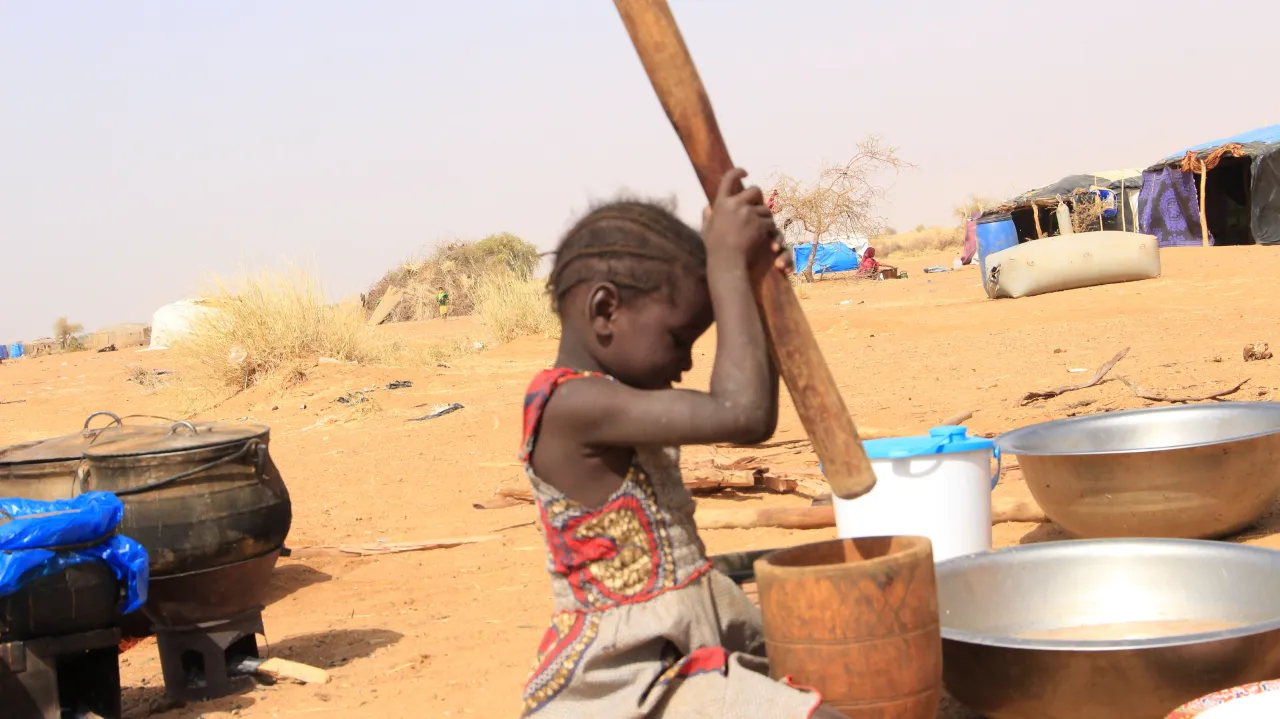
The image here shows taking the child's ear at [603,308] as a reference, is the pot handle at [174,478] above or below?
below

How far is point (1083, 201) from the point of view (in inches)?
933

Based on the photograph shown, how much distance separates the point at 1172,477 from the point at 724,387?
2.19 meters

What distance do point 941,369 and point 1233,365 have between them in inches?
103

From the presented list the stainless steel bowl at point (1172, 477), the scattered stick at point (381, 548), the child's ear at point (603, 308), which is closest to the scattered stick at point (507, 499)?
the scattered stick at point (381, 548)

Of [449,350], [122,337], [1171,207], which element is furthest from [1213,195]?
[122,337]

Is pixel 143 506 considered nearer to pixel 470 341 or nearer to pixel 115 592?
pixel 115 592

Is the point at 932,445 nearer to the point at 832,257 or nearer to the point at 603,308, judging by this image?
the point at 603,308

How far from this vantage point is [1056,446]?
3967 millimetres

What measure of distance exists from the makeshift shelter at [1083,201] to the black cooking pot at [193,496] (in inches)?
789

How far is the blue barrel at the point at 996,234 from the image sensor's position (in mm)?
21156

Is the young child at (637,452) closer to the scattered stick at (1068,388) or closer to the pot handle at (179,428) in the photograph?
the pot handle at (179,428)

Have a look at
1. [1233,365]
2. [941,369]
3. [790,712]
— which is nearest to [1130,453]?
[790,712]

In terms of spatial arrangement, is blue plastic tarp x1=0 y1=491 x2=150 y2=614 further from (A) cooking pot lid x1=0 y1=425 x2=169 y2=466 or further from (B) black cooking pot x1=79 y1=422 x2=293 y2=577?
(A) cooking pot lid x1=0 y1=425 x2=169 y2=466

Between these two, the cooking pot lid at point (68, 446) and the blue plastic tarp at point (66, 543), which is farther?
the cooking pot lid at point (68, 446)
